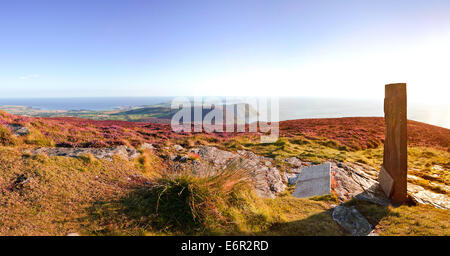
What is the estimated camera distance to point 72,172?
449cm

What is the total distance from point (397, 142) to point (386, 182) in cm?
136

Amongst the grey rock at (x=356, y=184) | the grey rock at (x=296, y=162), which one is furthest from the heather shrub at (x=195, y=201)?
the grey rock at (x=296, y=162)

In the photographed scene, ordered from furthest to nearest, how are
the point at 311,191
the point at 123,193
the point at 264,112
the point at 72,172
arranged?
the point at 264,112
the point at 311,191
the point at 72,172
the point at 123,193

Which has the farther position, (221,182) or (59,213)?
(221,182)

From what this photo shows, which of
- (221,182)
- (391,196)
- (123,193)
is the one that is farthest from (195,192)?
(391,196)

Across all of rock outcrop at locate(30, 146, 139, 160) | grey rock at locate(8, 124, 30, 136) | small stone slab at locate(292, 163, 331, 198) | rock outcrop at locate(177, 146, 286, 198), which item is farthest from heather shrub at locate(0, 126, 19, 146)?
small stone slab at locate(292, 163, 331, 198)

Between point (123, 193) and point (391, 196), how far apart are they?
672 cm

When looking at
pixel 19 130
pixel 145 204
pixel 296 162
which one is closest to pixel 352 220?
pixel 145 204

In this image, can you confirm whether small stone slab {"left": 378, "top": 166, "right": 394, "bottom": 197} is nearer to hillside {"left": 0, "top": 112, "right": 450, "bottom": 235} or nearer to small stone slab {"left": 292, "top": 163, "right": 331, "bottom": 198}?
hillside {"left": 0, "top": 112, "right": 450, "bottom": 235}

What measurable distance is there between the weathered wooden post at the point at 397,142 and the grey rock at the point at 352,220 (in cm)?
159

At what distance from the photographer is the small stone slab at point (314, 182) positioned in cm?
589

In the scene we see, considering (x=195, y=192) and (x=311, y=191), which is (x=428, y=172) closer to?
(x=311, y=191)
